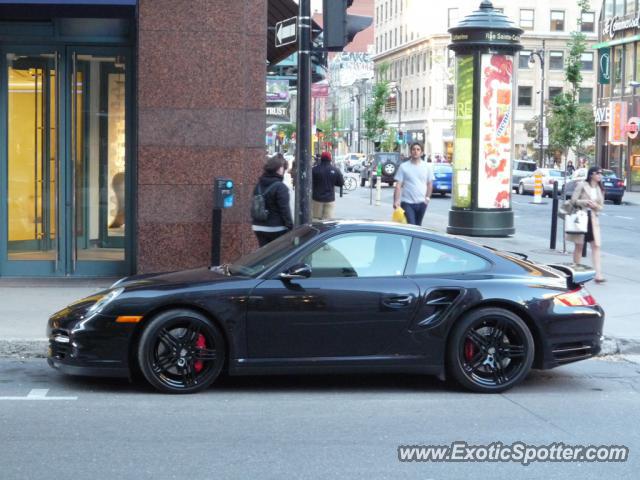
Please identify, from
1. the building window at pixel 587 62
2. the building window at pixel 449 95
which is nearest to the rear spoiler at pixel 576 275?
the building window at pixel 449 95

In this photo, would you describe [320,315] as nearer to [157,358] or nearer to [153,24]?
[157,358]

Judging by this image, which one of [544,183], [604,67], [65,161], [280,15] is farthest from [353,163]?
[65,161]

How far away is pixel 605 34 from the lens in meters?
67.9

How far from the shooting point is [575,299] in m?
8.52

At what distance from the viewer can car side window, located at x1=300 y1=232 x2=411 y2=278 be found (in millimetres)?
8312

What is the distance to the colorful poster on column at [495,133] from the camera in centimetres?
2259

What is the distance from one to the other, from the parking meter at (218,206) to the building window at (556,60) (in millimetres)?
84066

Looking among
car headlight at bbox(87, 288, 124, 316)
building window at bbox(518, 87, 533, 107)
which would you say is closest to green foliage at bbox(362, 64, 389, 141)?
building window at bbox(518, 87, 533, 107)

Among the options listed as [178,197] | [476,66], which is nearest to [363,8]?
[476,66]

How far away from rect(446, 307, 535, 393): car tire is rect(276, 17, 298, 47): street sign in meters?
4.38

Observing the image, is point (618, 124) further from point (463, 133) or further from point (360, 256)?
point (360, 256)

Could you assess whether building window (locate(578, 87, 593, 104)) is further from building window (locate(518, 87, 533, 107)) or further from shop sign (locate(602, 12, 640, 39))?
shop sign (locate(602, 12, 640, 39))

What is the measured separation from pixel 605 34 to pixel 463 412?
64077 mm

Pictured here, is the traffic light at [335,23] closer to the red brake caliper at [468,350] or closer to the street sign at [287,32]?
the street sign at [287,32]
